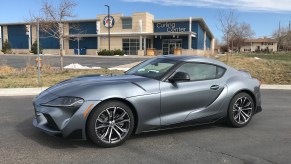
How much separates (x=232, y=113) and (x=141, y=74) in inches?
72.8

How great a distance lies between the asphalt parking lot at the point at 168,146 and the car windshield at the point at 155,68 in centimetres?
105

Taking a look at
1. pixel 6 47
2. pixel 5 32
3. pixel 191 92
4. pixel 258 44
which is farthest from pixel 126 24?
pixel 258 44

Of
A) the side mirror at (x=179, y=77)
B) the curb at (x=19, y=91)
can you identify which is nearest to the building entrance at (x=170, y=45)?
the curb at (x=19, y=91)

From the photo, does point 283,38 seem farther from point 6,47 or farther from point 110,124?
point 110,124

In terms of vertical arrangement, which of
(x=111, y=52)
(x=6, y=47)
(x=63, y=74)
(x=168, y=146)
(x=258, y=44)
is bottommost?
(x=168, y=146)

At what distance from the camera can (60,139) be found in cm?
538

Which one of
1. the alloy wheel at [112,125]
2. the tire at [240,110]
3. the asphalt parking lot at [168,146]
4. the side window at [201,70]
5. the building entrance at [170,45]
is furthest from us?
the building entrance at [170,45]

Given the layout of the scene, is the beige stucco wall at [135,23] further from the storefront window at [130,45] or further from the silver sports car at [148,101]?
the silver sports car at [148,101]

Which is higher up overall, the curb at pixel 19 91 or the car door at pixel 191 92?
the car door at pixel 191 92

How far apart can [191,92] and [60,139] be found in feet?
7.57

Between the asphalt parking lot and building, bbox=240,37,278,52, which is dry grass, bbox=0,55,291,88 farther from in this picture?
building, bbox=240,37,278,52

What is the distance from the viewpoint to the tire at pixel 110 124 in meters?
4.89

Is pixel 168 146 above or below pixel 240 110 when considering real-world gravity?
below

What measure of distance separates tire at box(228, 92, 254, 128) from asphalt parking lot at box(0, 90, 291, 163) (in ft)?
0.47
